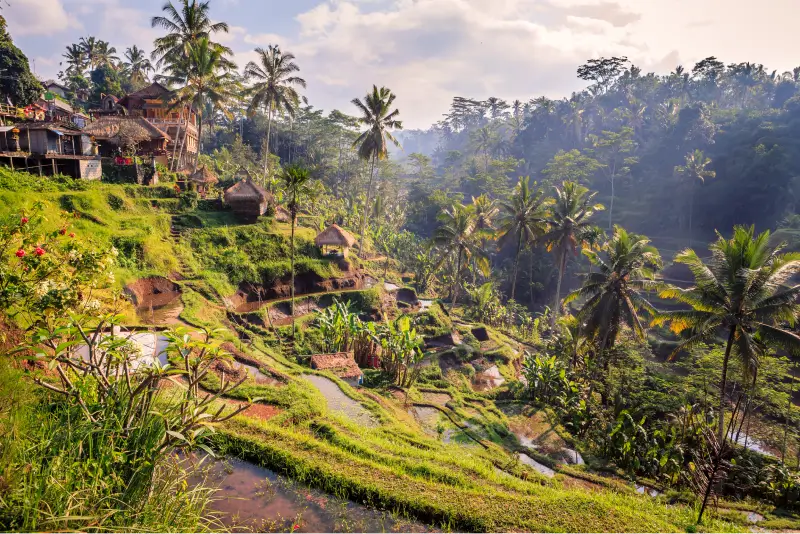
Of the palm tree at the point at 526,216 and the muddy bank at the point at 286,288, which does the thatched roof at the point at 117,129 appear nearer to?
the muddy bank at the point at 286,288

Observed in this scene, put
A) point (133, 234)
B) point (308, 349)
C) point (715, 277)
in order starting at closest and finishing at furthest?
point (715, 277) < point (308, 349) < point (133, 234)

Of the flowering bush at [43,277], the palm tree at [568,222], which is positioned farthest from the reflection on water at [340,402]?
the palm tree at [568,222]

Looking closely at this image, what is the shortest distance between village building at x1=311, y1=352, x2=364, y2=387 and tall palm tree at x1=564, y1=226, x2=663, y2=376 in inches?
469

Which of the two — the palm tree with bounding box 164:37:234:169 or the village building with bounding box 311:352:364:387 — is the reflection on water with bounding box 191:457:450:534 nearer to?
the village building with bounding box 311:352:364:387

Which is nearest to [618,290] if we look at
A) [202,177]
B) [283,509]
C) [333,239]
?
[283,509]

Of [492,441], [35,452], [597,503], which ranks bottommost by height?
[492,441]

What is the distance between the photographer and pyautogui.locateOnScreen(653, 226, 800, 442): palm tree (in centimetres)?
1359

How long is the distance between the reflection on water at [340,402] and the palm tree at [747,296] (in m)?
11.5

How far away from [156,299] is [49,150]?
13.5 m

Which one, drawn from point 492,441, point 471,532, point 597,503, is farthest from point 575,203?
point 471,532

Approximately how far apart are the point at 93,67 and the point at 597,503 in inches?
3287

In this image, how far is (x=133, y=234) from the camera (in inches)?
892

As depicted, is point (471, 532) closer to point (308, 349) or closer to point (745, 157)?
point (308, 349)

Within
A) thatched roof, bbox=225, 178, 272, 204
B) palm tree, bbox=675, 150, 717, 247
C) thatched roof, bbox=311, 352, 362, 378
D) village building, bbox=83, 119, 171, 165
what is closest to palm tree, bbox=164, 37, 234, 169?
village building, bbox=83, 119, 171, 165
